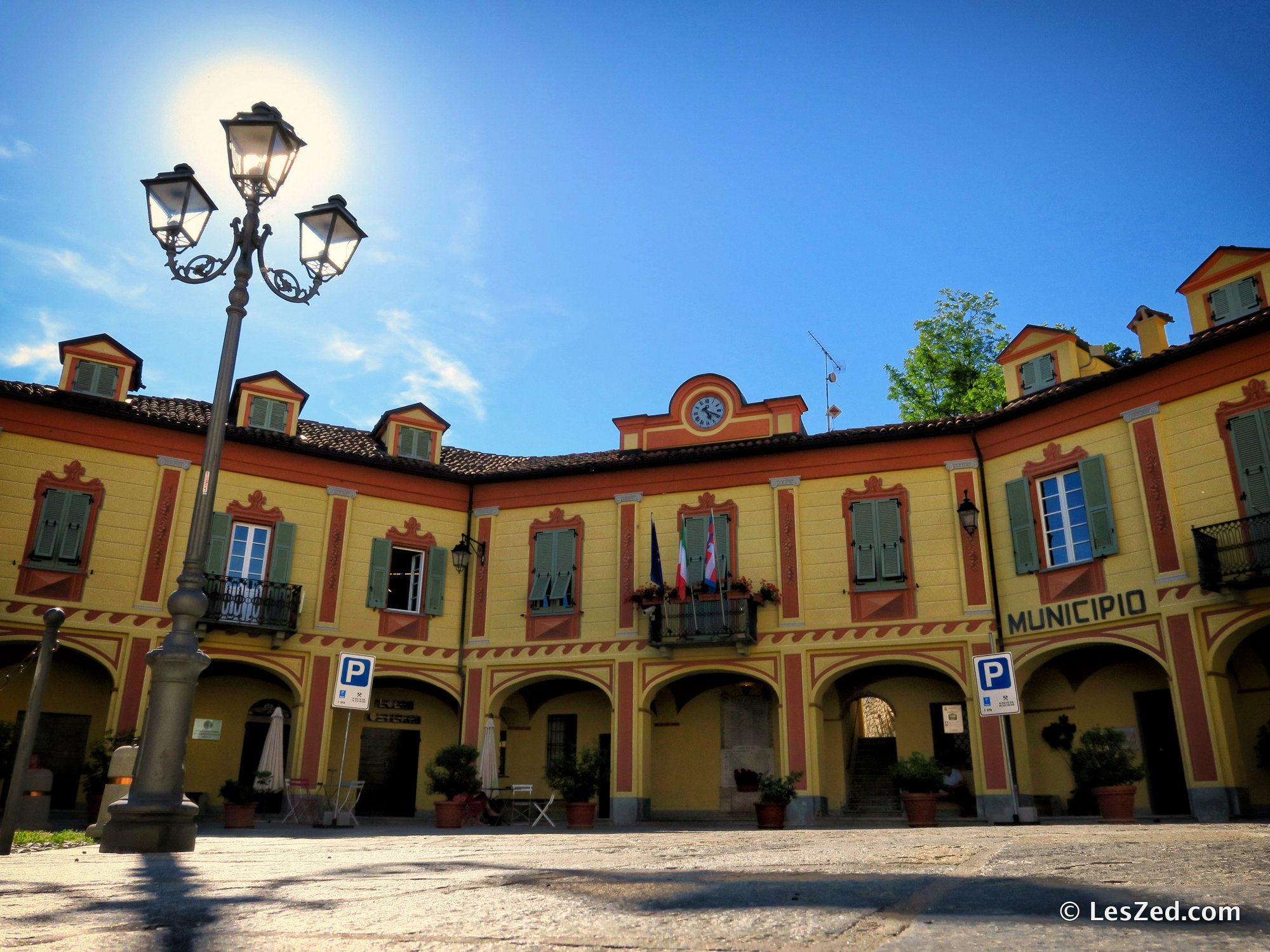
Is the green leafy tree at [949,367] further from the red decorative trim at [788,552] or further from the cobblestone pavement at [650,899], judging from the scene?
the cobblestone pavement at [650,899]

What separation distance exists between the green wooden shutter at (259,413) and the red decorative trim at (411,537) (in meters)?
3.71

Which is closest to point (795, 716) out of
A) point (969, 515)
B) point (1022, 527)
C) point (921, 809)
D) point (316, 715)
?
point (921, 809)

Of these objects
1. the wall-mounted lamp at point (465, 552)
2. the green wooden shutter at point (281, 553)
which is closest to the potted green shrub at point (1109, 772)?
the wall-mounted lamp at point (465, 552)

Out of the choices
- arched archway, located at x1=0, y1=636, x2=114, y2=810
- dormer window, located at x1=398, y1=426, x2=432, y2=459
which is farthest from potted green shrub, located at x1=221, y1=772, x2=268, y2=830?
dormer window, located at x1=398, y1=426, x2=432, y2=459

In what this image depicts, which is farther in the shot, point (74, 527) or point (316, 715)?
point (316, 715)

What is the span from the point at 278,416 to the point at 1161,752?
19.3 metres

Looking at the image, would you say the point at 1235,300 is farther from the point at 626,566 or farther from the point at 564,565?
the point at 564,565

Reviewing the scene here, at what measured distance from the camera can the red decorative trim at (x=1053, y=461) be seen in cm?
1805

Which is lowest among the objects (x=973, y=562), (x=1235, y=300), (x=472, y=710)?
(x=472, y=710)

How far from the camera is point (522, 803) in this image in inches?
872

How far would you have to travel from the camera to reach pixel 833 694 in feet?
68.1

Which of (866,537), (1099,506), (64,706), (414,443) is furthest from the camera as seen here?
(414,443)

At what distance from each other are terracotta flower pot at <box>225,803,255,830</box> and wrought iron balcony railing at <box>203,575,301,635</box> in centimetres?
383

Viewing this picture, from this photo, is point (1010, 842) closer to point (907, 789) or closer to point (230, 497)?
point (907, 789)
